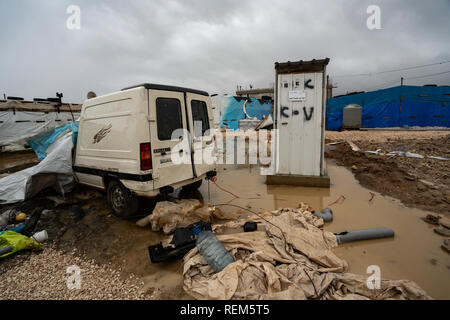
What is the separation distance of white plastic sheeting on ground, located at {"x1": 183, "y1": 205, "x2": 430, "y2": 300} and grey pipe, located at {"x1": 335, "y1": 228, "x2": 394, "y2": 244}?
0.15m

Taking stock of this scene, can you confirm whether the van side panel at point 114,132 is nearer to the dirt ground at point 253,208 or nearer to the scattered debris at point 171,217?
the scattered debris at point 171,217

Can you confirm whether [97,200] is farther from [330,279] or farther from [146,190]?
[330,279]

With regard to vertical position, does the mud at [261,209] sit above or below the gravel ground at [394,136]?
below

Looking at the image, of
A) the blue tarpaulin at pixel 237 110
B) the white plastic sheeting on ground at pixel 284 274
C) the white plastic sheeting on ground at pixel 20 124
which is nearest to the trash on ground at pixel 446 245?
the white plastic sheeting on ground at pixel 284 274

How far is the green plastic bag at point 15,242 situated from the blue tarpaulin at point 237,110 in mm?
15526

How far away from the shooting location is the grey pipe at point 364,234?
125 inches

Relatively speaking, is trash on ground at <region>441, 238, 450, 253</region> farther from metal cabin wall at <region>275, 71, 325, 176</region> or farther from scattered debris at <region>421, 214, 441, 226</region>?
metal cabin wall at <region>275, 71, 325, 176</region>

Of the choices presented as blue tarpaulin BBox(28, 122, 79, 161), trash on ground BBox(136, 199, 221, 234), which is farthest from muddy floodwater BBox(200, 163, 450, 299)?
blue tarpaulin BBox(28, 122, 79, 161)

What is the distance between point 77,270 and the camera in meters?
2.77

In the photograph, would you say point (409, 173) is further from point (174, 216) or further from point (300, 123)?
point (174, 216)

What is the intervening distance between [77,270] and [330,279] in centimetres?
308

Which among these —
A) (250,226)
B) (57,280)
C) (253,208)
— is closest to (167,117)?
(250,226)

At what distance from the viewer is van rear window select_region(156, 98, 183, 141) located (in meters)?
3.63
